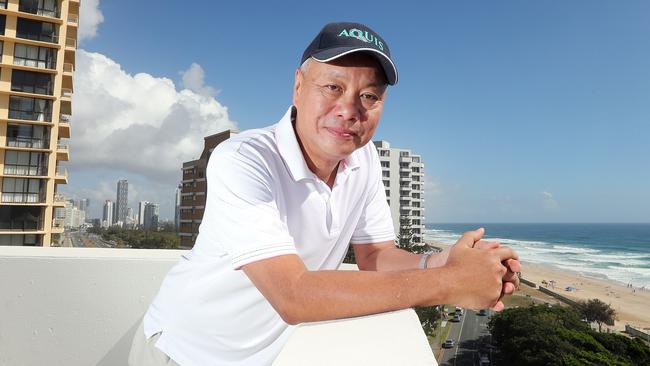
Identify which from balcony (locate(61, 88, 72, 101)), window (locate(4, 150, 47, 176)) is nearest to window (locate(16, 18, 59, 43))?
balcony (locate(61, 88, 72, 101))

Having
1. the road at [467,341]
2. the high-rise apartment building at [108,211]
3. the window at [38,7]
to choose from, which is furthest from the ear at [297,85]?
the high-rise apartment building at [108,211]

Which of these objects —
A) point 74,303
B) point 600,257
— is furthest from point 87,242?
point 600,257

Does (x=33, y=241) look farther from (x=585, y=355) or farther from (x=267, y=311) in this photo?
(x=585, y=355)

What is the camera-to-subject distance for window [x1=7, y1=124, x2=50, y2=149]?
16.1 m

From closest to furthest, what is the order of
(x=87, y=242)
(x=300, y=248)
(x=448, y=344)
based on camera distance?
(x=300, y=248) → (x=448, y=344) → (x=87, y=242)

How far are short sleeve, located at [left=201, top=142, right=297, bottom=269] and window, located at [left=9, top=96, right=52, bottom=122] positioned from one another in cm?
1997

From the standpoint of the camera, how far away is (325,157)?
0.76 meters

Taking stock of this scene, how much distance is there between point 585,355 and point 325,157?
2193cm

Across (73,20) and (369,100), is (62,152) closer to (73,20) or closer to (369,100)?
(73,20)

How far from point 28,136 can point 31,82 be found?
2.29m

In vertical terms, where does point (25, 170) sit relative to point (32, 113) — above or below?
below

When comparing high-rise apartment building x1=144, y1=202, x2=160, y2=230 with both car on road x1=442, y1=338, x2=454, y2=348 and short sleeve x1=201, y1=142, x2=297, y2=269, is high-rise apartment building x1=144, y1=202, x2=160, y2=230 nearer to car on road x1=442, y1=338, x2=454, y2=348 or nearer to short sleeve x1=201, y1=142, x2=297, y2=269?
car on road x1=442, y1=338, x2=454, y2=348

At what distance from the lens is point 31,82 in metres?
16.6

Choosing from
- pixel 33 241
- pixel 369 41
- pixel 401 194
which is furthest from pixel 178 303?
pixel 401 194
